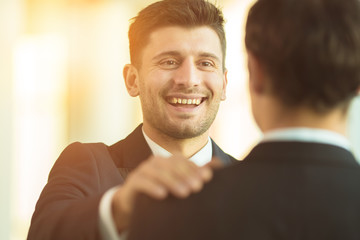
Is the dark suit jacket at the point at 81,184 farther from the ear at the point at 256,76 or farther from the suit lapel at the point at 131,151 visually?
the ear at the point at 256,76

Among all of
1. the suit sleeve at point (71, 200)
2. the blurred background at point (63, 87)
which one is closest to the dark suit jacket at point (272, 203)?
the suit sleeve at point (71, 200)

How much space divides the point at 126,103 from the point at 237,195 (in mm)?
6164

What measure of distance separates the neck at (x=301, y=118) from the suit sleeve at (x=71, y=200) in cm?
52

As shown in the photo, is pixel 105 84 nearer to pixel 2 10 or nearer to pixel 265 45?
pixel 2 10

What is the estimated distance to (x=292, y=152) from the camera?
1046mm

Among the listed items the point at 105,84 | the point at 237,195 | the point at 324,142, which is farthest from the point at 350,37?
the point at 105,84

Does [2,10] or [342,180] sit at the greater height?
[2,10]

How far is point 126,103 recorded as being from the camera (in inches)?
281

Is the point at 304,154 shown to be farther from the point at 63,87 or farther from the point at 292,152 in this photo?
the point at 63,87

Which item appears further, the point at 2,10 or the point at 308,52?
the point at 2,10

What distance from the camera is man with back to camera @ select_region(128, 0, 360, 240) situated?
1.00 meters

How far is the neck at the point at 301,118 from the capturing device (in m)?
1.04

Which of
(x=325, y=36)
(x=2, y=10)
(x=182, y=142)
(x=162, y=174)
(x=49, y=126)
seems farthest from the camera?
(x=49, y=126)

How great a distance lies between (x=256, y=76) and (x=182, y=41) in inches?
48.3
